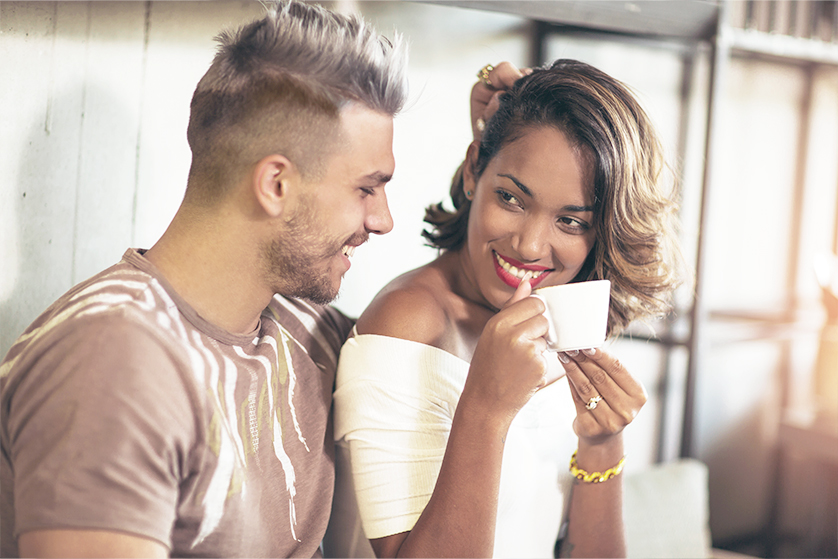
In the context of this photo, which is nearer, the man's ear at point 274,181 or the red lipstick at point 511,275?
the man's ear at point 274,181

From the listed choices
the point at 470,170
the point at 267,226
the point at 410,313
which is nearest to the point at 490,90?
the point at 470,170

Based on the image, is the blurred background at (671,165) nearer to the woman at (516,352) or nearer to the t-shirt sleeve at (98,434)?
the woman at (516,352)

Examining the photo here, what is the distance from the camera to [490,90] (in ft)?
4.56

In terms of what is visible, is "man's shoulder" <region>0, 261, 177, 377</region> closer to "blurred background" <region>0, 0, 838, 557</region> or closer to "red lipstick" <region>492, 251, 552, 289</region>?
"blurred background" <region>0, 0, 838, 557</region>

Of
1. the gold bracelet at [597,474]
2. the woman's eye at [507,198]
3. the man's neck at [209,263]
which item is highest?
the woman's eye at [507,198]

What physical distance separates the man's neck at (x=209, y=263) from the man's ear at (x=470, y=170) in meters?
0.50

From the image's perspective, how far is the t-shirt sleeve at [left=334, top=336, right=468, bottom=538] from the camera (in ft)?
3.48

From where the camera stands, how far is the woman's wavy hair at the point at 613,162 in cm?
115

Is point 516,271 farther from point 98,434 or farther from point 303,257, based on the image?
point 98,434

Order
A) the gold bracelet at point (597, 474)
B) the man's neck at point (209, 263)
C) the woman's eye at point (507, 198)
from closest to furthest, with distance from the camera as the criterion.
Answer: the man's neck at point (209, 263), the woman's eye at point (507, 198), the gold bracelet at point (597, 474)

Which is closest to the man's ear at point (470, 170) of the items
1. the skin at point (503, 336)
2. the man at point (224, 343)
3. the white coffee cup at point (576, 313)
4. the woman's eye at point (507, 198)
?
the skin at point (503, 336)

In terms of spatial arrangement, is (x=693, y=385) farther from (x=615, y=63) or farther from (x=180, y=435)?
(x=180, y=435)

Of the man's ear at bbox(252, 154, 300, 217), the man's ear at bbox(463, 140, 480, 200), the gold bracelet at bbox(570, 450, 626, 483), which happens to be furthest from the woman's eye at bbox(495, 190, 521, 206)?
the gold bracelet at bbox(570, 450, 626, 483)

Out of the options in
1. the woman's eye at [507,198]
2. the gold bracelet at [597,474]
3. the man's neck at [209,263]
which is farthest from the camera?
the gold bracelet at [597,474]
